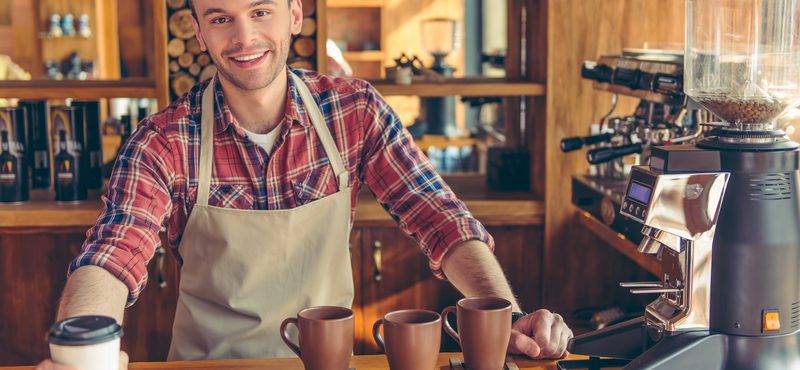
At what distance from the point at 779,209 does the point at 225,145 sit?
3.80ft

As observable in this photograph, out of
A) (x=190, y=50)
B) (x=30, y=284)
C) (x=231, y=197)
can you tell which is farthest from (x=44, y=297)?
(x=231, y=197)

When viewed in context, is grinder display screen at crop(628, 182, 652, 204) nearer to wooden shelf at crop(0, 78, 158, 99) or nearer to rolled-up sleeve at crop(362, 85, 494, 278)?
rolled-up sleeve at crop(362, 85, 494, 278)

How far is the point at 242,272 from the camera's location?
207 cm

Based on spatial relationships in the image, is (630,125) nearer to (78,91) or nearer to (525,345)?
(525,345)

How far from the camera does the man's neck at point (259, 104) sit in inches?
83.3

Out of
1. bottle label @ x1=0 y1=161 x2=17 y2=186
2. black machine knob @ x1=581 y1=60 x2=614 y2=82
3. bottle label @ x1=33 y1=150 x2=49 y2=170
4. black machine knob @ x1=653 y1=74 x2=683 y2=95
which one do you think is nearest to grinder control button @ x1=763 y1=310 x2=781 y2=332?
black machine knob @ x1=653 y1=74 x2=683 y2=95

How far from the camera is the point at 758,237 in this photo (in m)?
1.46

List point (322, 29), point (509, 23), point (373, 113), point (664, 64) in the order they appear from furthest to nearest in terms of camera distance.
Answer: point (509, 23) < point (322, 29) < point (664, 64) < point (373, 113)

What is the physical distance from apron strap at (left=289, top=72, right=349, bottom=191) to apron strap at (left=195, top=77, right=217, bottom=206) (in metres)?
0.20

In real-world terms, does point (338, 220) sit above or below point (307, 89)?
below

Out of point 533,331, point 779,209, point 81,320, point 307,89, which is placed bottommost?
point 533,331

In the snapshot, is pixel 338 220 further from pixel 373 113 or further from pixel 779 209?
pixel 779 209

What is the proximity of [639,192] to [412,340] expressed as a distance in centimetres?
42

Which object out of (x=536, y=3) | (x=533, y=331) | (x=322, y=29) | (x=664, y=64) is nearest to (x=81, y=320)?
(x=533, y=331)
